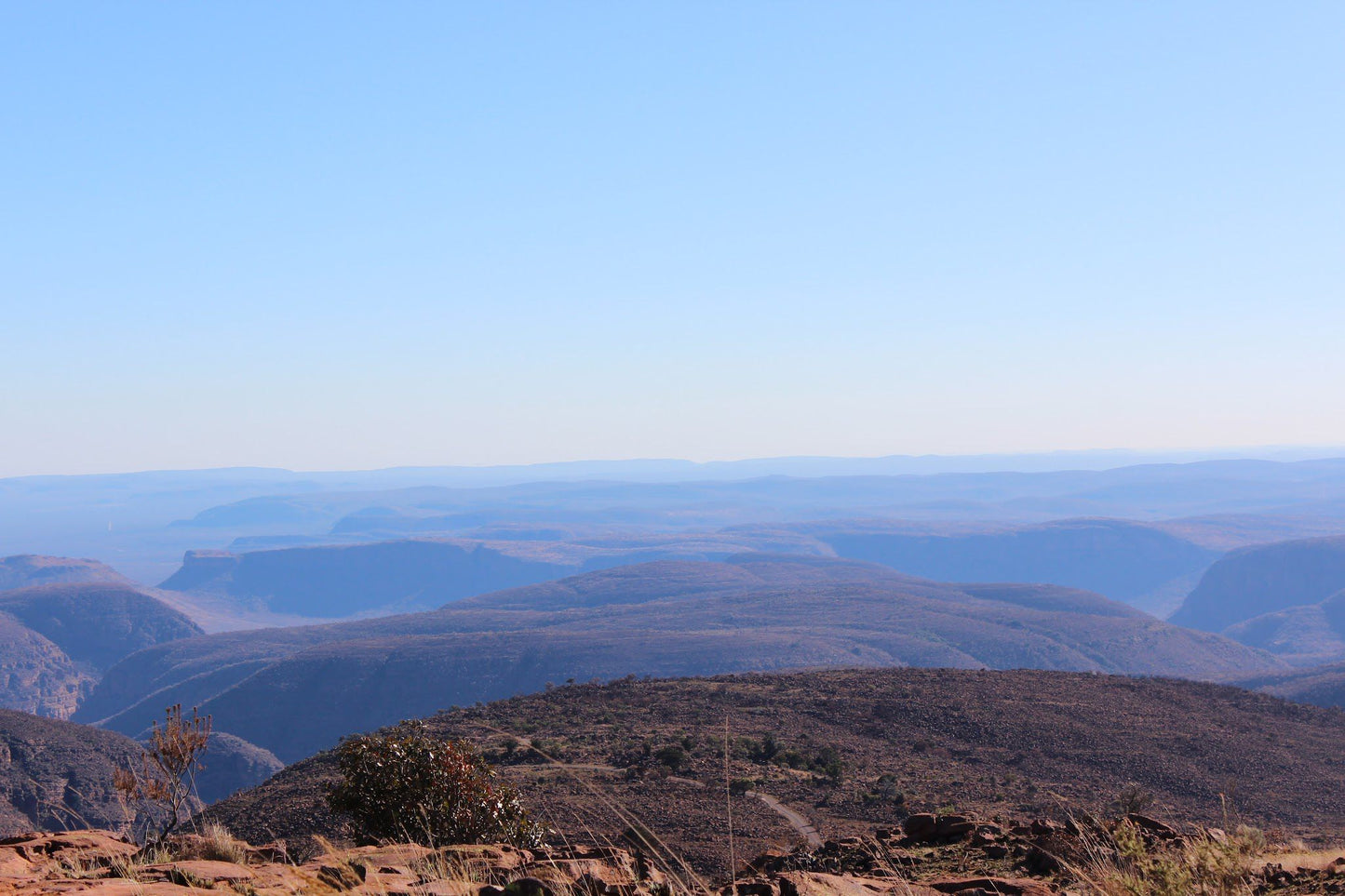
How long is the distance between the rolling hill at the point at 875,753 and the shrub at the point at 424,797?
2388 millimetres

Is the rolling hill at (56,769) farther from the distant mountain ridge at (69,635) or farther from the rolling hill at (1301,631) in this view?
the rolling hill at (1301,631)

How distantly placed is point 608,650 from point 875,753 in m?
51.1

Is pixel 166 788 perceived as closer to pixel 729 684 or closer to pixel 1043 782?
pixel 1043 782

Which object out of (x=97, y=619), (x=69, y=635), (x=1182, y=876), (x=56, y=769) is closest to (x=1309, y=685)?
(x=1182, y=876)

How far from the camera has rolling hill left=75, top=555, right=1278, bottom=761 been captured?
220 feet

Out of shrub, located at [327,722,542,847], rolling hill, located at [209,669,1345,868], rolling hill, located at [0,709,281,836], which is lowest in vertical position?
rolling hill, located at [0,709,281,836]

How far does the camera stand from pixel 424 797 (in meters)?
8.91

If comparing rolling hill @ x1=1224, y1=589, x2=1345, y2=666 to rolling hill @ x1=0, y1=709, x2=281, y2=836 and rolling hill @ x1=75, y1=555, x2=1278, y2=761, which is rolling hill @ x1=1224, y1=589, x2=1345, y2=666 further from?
rolling hill @ x1=0, y1=709, x2=281, y2=836

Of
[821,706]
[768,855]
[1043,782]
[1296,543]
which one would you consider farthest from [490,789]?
[1296,543]

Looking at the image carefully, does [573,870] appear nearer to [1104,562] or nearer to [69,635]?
[69,635]

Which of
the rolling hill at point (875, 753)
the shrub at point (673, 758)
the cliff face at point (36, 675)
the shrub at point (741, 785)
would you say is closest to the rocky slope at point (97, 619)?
the cliff face at point (36, 675)

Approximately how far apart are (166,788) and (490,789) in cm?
307

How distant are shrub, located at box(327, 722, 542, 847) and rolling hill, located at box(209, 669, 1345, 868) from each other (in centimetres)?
239

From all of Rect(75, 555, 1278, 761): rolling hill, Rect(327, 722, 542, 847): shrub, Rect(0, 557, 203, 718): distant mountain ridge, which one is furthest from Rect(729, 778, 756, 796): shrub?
Rect(0, 557, 203, 718): distant mountain ridge
